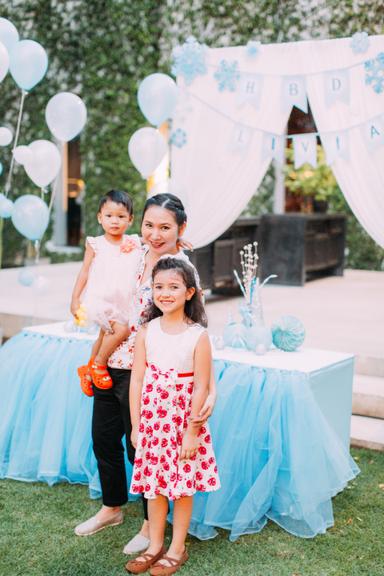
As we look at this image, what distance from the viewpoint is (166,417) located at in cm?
276

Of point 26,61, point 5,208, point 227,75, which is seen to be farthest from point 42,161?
point 227,75

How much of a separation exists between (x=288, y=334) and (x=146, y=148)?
5.68ft

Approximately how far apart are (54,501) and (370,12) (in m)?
7.77

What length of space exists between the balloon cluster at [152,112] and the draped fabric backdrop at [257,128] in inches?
39.4

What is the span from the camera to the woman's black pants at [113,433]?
118 inches

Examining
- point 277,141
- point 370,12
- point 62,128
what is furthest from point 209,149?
point 370,12

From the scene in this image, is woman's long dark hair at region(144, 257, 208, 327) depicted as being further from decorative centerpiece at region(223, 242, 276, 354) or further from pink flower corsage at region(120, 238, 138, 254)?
decorative centerpiece at region(223, 242, 276, 354)

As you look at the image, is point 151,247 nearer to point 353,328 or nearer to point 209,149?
point 209,149

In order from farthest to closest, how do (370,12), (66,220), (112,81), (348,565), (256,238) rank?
(66,220) < (112,81) < (370,12) < (256,238) < (348,565)

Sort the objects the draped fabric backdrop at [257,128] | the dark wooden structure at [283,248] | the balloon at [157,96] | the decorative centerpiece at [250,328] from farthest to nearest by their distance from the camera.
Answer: the dark wooden structure at [283,248] → the draped fabric backdrop at [257,128] → the balloon at [157,96] → the decorative centerpiece at [250,328]

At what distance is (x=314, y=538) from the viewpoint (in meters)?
3.14

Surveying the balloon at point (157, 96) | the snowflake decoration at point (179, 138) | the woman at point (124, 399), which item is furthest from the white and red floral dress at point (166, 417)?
the snowflake decoration at point (179, 138)

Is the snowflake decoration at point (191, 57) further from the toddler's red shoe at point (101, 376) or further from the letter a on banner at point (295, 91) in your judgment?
the toddler's red shoe at point (101, 376)

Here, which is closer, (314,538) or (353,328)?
(314,538)
